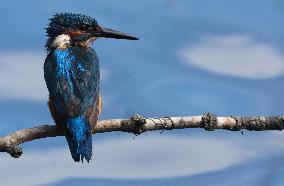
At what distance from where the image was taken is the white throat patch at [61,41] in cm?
763

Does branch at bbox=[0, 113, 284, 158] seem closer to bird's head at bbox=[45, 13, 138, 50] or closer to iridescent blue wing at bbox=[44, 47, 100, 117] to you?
iridescent blue wing at bbox=[44, 47, 100, 117]

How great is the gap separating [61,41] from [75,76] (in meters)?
1.00

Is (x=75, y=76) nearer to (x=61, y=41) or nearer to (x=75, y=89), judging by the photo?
(x=75, y=89)

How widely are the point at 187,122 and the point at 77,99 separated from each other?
4.92ft

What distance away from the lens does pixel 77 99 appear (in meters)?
6.50

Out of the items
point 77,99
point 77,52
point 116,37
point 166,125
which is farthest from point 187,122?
point 116,37

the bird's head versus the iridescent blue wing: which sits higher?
the bird's head

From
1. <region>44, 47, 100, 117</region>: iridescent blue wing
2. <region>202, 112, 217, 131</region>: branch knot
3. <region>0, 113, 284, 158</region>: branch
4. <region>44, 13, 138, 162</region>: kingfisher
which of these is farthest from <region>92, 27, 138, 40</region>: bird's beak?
<region>202, 112, 217, 131</region>: branch knot

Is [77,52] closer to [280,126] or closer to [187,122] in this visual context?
[187,122]

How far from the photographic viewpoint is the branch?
5.61 meters

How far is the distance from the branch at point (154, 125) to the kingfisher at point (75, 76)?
22cm

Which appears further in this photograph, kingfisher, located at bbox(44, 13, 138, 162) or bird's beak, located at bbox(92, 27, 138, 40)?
bird's beak, located at bbox(92, 27, 138, 40)

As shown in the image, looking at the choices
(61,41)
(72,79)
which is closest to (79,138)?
(72,79)

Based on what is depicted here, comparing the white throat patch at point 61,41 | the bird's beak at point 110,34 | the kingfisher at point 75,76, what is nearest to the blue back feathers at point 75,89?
the kingfisher at point 75,76
